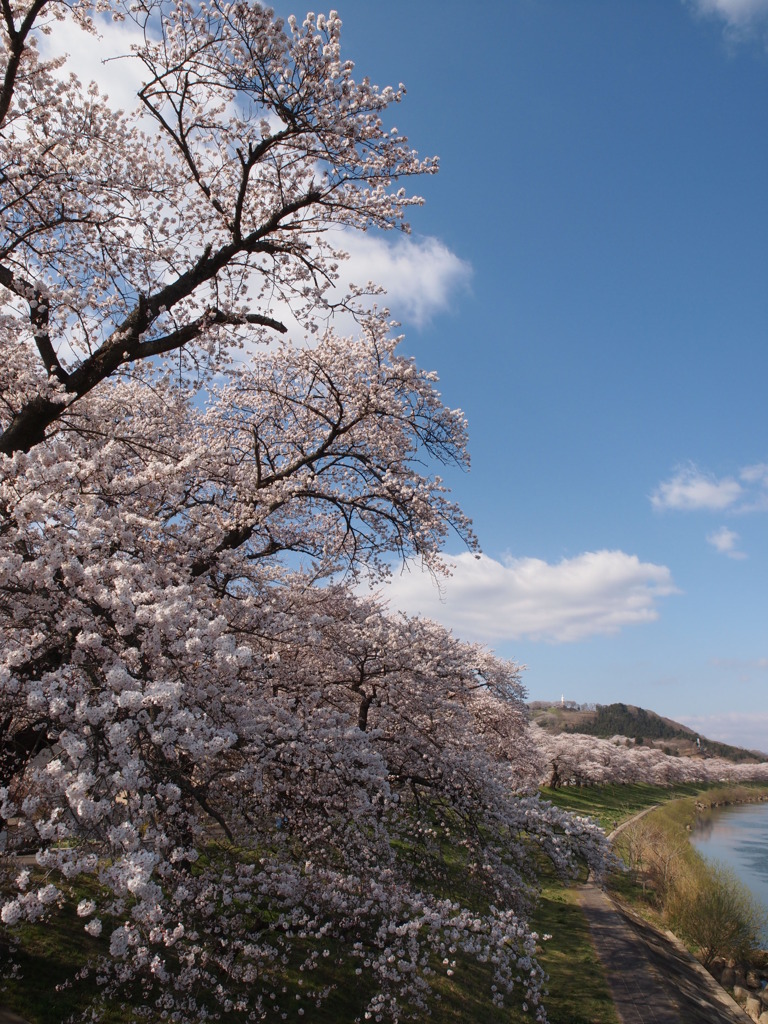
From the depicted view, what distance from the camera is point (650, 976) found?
50.0 feet

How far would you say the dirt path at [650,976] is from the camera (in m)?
13.6

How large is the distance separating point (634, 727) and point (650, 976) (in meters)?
148

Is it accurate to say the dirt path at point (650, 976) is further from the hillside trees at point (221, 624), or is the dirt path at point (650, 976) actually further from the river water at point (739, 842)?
the river water at point (739, 842)

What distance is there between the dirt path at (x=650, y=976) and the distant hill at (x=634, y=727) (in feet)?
375

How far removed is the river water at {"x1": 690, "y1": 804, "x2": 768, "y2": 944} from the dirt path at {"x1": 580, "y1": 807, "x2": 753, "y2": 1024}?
995 cm

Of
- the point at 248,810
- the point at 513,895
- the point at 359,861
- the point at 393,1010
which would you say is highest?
the point at 248,810

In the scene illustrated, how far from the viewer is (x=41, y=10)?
8.24 m

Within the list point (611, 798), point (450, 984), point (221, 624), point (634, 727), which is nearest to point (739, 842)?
point (611, 798)

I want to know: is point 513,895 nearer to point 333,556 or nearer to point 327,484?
point 333,556

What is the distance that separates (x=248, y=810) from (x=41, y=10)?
34.2 feet

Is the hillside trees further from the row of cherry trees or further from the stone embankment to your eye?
the row of cherry trees

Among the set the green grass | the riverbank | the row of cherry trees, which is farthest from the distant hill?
the riverbank

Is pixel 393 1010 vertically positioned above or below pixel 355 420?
below

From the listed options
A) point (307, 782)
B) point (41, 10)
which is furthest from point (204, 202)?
point (307, 782)
